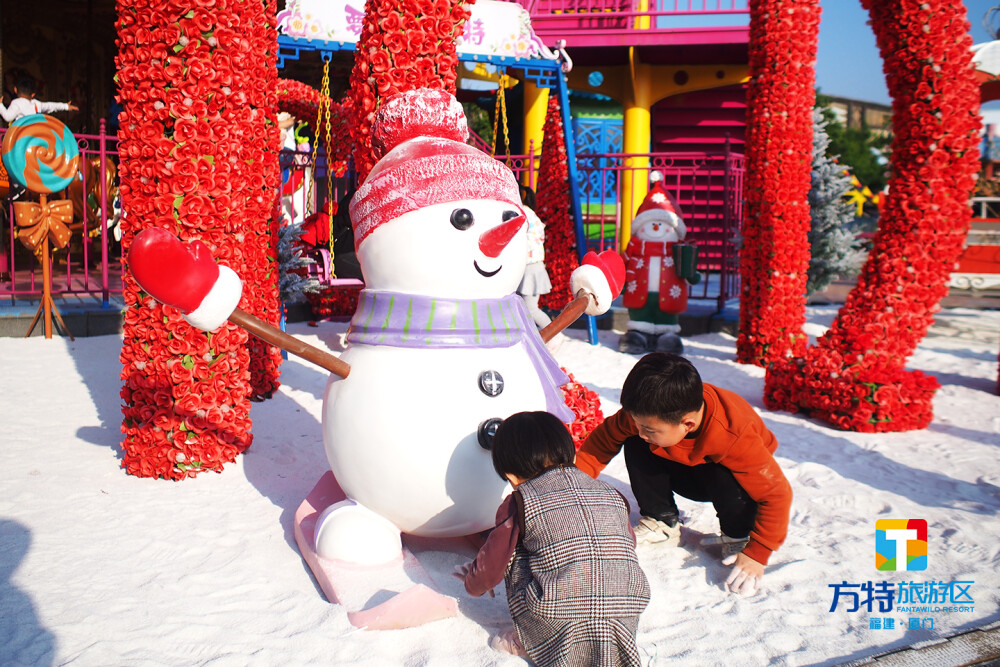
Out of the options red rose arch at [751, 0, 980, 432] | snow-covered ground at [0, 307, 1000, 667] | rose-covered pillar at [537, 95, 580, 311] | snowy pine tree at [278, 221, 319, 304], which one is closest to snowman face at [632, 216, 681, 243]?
rose-covered pillar at [537, 95, 580, 311]

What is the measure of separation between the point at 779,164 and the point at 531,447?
5.09 meters

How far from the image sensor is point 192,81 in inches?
146

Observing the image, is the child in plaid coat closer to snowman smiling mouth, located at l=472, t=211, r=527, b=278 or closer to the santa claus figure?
snowman smiling mouth, located at l=472, t=211, r=527, b=278

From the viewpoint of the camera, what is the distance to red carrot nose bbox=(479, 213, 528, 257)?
2627 mm

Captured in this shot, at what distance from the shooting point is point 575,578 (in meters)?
2.15

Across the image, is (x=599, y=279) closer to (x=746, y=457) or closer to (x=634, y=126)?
(x=746, y=457)

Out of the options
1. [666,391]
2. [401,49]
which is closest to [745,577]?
[666,391]

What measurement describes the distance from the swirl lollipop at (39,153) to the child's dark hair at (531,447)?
5.56 meters

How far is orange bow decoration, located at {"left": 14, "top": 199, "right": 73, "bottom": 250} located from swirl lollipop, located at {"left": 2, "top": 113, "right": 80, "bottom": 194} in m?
0.28

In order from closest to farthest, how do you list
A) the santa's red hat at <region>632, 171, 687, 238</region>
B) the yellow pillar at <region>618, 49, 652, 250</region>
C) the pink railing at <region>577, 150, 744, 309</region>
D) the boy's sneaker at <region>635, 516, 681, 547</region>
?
the boy's sneaker at <region>635, 516, 681, 547</region>
the santa's red hat at <region>632, 171, 687, 238</region>
the pink railing at <region>577, 150, 744, 309</region>
the yellow pillar at <region>618, 49, 652, 250</region>

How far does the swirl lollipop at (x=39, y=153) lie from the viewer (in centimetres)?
623

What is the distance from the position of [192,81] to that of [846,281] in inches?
→ 567

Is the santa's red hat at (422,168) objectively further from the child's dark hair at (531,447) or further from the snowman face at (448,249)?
the child's dark hair at (531,447)

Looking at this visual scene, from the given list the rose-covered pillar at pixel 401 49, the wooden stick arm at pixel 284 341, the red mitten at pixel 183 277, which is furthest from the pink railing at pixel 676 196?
the red mitten at pixel 183 277
